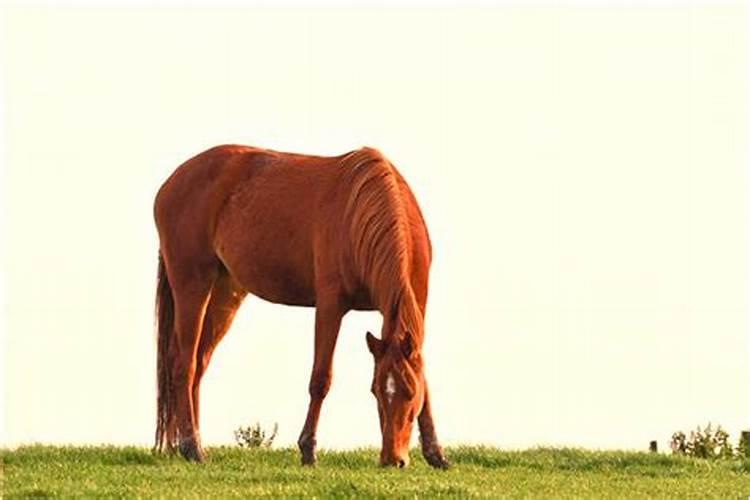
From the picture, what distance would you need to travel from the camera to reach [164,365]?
1753 cm

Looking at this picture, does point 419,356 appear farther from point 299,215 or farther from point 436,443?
point 299,215

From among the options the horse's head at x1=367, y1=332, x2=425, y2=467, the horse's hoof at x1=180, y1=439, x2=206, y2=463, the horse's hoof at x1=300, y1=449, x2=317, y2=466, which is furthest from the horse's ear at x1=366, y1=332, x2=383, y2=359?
the horse's hoof at x1=180, y1=439, x2=206, y2=463

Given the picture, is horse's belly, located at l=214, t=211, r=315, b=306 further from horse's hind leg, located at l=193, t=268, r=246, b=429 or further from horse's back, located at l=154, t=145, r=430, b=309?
horse's hind leg, located at l=193, t=268, r=246, b=429

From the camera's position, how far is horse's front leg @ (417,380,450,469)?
15484 mm

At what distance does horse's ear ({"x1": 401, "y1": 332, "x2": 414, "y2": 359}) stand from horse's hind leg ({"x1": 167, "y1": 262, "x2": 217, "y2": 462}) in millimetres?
3415

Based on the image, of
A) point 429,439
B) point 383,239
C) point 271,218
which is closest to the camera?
point 383,239

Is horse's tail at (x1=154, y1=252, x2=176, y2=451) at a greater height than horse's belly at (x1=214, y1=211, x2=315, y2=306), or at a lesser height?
lesser

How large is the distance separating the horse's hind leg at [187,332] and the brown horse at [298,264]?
0.01m

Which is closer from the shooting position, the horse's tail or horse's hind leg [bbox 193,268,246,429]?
the horse's tail

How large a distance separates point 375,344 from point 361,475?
140 centimetres

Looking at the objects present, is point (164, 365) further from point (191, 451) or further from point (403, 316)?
point (403, 316)

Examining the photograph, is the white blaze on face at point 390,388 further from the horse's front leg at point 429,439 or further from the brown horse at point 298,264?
the horse's front leg at point 429,439

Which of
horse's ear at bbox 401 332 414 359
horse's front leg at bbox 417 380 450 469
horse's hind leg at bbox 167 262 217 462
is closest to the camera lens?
horse's ear at bbox 401 332 414 359

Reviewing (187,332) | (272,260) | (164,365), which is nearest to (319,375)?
(272,260)
